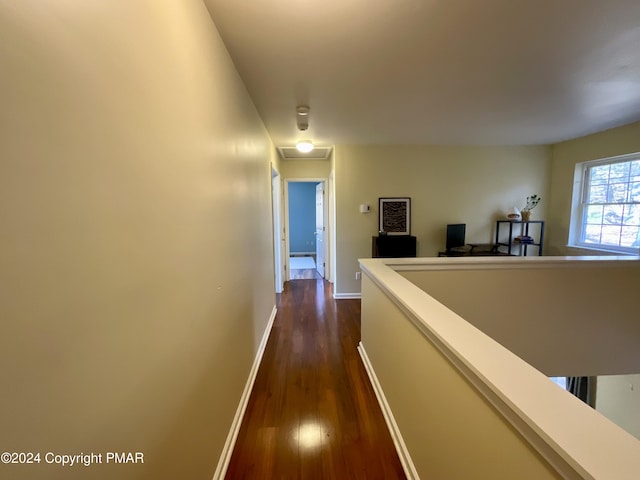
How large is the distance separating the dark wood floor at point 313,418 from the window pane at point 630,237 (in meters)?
3.55

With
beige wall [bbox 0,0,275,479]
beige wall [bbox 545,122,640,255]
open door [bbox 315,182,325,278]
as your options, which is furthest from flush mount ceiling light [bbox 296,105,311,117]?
beige wall [bbox 545,122,640,255]

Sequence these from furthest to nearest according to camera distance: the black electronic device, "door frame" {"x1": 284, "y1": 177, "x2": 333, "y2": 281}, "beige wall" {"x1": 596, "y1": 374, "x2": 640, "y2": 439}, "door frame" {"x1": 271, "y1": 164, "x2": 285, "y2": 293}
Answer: "door frame" {"x1": 284, "y1": 177, "x2": 333, "y2": 281}
"door frame" {"x1": 271, "y1": 164, "x2": 285, "y2": 293}
the black electronic device
"beige wall" {"x1": 596, "y1": 374, "x2": 640, "y2": 439}

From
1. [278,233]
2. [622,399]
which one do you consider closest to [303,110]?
[278,233]

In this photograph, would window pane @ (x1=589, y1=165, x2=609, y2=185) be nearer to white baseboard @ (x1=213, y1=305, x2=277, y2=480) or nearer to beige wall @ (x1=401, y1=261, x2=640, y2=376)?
beige wall @ (x1=401, y1=261, x2=640, y2=376)

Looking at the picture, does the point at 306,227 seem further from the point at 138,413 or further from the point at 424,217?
the point at 138,413

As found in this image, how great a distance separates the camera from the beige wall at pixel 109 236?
→ 0.46m

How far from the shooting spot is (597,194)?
3.69 m

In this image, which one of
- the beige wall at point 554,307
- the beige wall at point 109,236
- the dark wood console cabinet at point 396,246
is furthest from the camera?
the dark wood console cabinet at point 396,246

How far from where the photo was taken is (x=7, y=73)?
1.43 feet

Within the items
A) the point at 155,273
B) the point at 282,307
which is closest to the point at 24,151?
the point at 155,273

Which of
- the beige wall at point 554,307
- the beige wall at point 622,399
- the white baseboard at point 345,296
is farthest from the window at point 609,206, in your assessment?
the white baseboard at point 345,296

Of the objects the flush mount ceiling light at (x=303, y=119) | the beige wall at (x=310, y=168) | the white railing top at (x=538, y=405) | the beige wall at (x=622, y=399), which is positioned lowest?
the beige wall at (x=622, y=399)

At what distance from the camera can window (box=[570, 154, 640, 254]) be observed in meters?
3.26

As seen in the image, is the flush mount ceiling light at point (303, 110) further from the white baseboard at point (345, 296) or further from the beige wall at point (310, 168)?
the white baseboard at point (345, 296)
